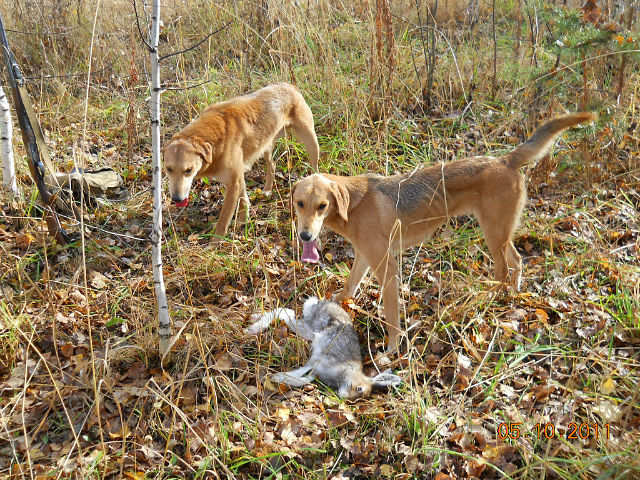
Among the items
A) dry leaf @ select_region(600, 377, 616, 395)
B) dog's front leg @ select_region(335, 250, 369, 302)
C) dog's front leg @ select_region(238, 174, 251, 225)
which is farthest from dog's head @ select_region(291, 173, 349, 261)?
dry leaf @ select_region(600, 377, 616, 395)

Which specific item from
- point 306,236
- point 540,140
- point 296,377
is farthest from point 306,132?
point 296,377

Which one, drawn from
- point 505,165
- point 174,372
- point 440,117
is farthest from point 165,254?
point 440,117

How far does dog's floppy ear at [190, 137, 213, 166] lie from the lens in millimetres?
5324

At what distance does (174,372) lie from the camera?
382 centimetres

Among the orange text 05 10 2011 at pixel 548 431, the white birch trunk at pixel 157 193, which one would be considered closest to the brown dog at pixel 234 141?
the white birch trunk at pixel 157 193

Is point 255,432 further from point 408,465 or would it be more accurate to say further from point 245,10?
point 245,10

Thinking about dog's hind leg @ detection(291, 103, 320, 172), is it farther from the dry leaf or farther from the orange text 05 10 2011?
the dry leaf

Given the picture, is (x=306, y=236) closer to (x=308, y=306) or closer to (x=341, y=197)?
(x=341, y=197)

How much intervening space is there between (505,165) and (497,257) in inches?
31.7

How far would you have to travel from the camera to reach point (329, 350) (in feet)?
12.6

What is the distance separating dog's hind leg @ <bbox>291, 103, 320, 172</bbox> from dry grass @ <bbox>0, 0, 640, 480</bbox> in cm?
16

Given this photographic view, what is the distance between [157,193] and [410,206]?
221 cm

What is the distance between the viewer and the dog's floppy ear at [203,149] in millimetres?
5324

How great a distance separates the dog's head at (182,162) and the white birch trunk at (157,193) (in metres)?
1.93
